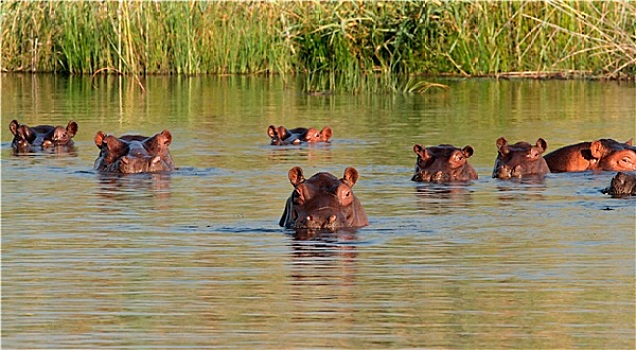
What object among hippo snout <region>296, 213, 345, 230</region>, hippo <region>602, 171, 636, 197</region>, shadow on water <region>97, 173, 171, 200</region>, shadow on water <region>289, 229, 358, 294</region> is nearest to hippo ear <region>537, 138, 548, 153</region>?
hippo <region>602, 171, 636, 197</region>

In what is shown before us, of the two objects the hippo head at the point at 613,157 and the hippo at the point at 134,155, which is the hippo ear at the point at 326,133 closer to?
the hippo at the point at 134,155

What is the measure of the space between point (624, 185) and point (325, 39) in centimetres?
1315

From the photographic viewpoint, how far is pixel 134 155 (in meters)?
13.1

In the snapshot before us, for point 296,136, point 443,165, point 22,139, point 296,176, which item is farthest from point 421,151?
point 22,139

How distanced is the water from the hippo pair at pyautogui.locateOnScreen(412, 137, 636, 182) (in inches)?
7.5

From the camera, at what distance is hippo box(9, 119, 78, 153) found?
15.6 m

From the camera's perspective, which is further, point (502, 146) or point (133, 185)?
point (502, 146)

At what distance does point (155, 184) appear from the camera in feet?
41.0

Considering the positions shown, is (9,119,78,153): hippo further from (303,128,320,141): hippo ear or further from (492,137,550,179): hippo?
(492,137,550,179): hippo

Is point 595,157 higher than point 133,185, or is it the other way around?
point 595,157

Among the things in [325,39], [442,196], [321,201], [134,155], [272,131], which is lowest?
[442,196]

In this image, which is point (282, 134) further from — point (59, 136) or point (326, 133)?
point (59, 136)

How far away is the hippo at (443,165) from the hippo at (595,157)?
1220 millimetres

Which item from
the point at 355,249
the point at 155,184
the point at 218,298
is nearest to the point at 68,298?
the point at 218,298
